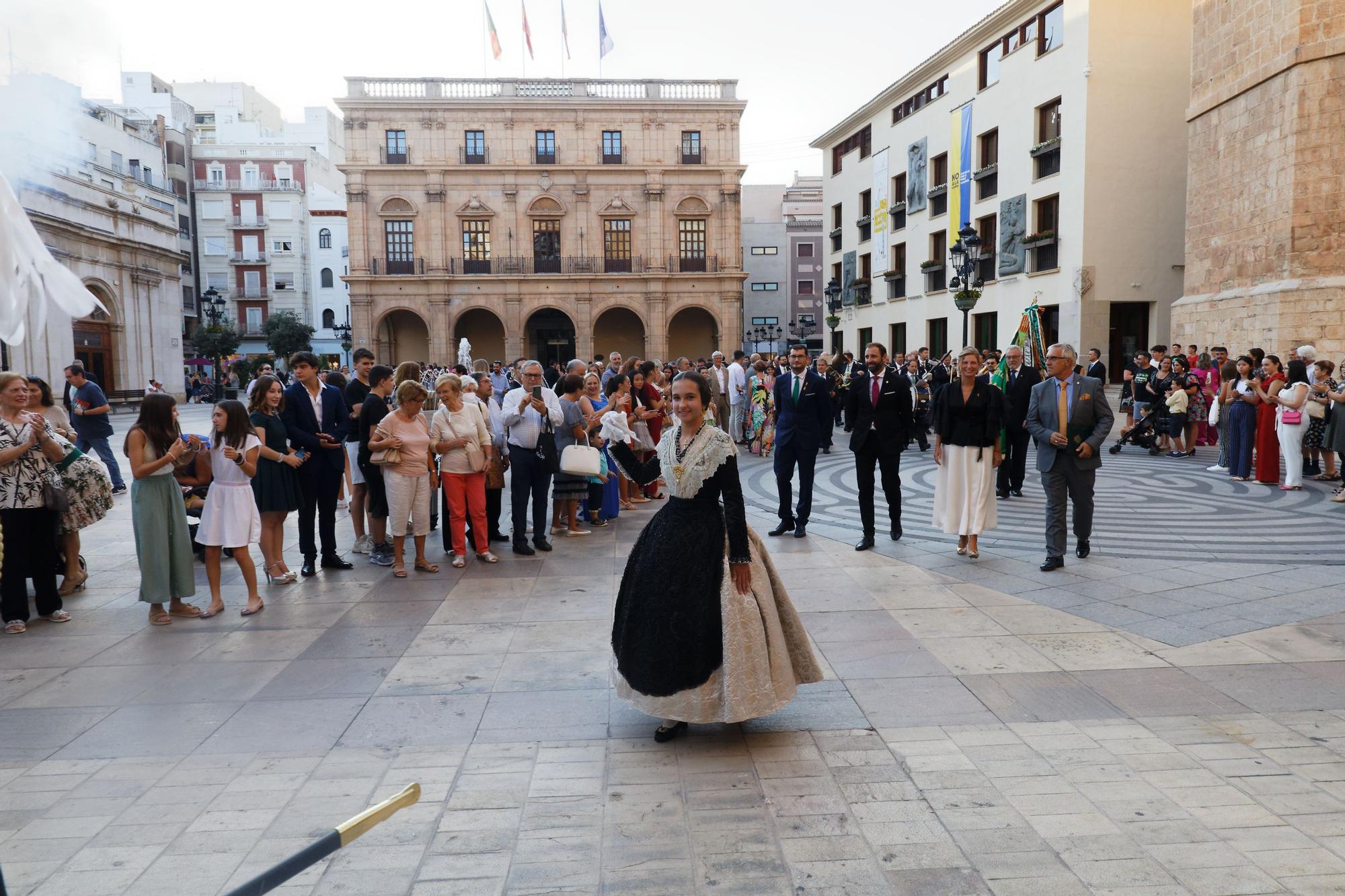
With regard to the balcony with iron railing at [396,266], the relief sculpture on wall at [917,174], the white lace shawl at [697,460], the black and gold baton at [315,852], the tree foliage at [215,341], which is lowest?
the black and gold baton at [315,852]

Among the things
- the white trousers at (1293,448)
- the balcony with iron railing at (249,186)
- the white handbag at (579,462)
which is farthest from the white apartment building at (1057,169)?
the balcony with iron railing at (249,186)

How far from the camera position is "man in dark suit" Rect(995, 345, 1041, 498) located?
31.9 ft

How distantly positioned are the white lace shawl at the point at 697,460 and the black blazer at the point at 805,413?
14.9 ft

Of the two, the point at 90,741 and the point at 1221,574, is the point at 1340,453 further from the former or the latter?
the point at 90,741

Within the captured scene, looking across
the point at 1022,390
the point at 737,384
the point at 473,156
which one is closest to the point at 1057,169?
the point at 737,384

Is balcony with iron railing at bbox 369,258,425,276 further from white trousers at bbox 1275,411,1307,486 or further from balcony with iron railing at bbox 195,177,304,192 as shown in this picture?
white trousers at bbox 1275,411,1307,486

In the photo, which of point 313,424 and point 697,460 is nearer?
point 697,460

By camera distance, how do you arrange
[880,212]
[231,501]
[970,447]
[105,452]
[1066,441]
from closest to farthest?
1. [231,501]
2. [1066,441]
3. [970,447]
4. [105,452]
5. [880,212]

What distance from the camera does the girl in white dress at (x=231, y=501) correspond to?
20.2 ft

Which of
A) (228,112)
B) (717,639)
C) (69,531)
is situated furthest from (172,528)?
(228,112)

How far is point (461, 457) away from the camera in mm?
7449

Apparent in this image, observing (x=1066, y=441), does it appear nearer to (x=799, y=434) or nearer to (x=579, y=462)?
(x=799, y=434)

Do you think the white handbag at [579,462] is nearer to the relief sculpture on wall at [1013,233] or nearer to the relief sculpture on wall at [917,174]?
the relief sculpture on wall at [1013,233]

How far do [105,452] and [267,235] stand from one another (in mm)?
51462
